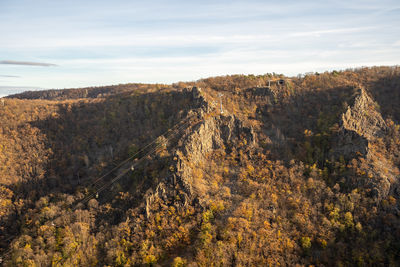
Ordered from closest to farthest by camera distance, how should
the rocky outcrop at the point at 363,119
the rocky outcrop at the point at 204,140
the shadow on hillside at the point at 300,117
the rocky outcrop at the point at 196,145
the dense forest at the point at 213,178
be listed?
the dense forest at the point at 213,178 < the rocky outcrop at the point at 196,145 < the rocky outcrop at the point at 204,140 < the rocky outcrop at the point at 363,119 < the shadow on hillside at the point at 300,117

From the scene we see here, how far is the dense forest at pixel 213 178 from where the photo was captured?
76062mm

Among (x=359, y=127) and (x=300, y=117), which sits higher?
(x=300, y=117)

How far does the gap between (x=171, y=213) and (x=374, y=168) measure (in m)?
71.2

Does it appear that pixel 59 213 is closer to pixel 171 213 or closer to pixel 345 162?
pixel 171 213

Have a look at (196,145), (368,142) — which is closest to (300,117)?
(368,142)

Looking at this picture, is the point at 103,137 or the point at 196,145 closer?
the point at 196,145

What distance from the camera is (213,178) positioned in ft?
299

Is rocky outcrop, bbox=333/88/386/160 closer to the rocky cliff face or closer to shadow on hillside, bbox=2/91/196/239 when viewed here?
the rocky cliff face

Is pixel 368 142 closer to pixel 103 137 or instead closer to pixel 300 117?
pixel 300 117

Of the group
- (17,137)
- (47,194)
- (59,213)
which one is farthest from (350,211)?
(17,137)

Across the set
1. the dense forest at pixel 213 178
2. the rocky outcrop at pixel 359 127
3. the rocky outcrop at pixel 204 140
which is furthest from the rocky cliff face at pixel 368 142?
the rocky outcrop at pixel 204 140

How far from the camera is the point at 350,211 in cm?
8319

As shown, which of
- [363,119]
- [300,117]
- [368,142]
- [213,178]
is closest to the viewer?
[368,142]

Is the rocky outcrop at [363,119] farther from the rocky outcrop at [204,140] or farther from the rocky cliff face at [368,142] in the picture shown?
the rocky outcrop at [204,140]
